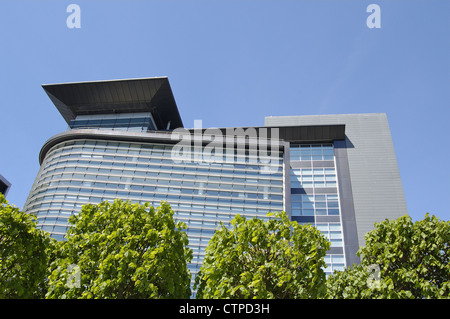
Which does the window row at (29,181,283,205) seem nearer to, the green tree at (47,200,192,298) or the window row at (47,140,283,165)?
the window row at (47,140,283,165)

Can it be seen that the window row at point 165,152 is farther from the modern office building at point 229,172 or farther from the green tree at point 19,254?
the green tree at point 19,254

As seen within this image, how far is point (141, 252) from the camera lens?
1439 cm

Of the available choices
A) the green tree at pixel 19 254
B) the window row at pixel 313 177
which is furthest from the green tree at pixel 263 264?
the window row at pixel 313 177

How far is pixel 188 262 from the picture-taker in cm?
1480

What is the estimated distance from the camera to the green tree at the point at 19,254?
14.0 metres

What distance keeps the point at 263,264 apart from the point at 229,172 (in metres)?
35.9

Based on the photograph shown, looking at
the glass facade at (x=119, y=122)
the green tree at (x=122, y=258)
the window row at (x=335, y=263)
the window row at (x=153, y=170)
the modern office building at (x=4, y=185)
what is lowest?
the green tree at (x=122, y=258)

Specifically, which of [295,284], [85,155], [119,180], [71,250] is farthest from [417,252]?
[85,155]

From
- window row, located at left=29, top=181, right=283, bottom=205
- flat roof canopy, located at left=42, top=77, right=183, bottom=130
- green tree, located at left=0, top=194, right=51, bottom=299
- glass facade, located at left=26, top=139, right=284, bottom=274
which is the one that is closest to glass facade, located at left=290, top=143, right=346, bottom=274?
glass facade, located at left=26, top=139, right=284, bottom=274

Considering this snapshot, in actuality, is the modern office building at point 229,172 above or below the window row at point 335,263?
above

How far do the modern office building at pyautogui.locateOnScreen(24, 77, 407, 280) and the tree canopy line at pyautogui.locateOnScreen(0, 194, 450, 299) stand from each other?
2641 cm

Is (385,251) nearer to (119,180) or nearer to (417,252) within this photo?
(417,252)

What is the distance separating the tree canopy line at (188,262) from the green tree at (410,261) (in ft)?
0.15

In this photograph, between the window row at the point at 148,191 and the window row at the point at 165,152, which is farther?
the window row at the point at 165,152
